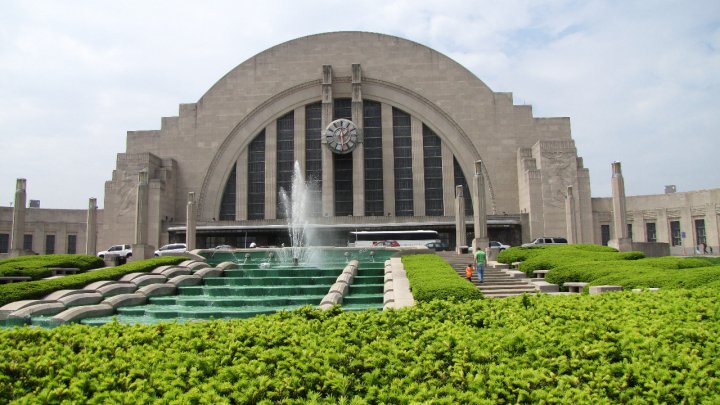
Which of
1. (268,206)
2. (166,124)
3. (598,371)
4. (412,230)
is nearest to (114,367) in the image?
(598,371)

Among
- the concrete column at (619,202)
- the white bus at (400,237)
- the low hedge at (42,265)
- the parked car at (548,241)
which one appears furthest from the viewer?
the white bus at (400,237)

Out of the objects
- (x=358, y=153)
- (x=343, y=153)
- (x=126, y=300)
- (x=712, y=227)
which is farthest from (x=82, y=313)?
(x=712, y=227)

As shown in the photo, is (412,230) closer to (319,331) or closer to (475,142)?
(475,142)

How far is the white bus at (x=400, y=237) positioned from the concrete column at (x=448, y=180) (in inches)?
134

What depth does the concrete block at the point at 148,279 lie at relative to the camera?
55.7 ft

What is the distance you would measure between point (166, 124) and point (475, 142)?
25.5 metres

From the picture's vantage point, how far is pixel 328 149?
1736 inches

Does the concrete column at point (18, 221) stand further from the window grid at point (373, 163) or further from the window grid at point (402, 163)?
the window grid at point (402, 163)

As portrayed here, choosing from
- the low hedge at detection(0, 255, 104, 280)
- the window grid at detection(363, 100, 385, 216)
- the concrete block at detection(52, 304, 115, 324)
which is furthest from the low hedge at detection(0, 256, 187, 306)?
the window grid at detection(363, 100, 385, 216)

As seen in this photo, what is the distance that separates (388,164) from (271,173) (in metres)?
9.50

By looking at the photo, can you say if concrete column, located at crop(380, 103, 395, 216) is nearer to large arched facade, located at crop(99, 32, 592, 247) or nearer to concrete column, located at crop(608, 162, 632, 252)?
large arched facade, located at crop(99, 32, 592, 247)

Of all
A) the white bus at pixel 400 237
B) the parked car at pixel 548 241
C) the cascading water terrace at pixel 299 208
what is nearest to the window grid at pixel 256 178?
the cascading water terrace at pixel 299 208

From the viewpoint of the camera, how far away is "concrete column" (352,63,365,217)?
4375 centimetres

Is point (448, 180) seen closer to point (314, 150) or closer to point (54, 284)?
point (314, 150)
